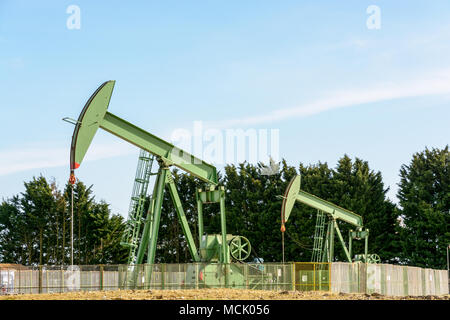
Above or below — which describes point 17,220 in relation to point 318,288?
above

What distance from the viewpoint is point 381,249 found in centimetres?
6247

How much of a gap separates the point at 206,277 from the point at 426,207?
34.2 m

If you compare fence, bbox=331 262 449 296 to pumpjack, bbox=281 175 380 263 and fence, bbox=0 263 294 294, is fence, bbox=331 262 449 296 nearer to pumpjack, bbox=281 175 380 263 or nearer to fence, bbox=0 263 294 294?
fence, bbox=0 263 294 294

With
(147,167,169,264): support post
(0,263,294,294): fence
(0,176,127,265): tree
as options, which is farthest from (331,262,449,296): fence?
(0,176,127,265): tree

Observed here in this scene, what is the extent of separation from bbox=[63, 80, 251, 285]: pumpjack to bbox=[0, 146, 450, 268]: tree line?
2769cm

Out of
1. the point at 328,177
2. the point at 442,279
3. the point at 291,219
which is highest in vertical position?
the point at 328,177

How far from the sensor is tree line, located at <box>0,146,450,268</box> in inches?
2445

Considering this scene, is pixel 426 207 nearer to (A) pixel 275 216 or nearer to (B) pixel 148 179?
(A) pixel 275 216

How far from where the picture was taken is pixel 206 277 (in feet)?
109

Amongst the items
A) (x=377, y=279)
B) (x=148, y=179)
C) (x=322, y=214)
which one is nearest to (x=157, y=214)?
(x=148, y=179)

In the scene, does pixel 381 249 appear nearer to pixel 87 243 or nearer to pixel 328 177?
pixel 328 177

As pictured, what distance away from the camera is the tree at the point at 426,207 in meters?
60.2
